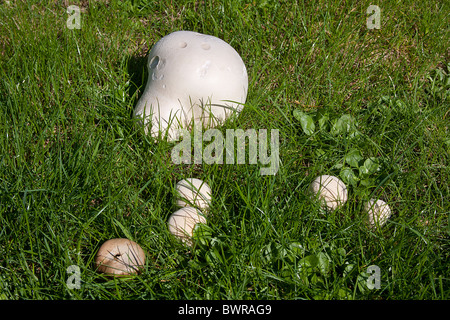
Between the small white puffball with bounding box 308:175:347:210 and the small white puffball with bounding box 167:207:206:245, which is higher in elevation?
the small white puffball with bounding box 308:175:347:210

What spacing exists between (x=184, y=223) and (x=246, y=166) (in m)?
0.47

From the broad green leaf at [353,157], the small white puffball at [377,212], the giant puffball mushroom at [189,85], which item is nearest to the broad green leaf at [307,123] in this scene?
the broad green leaf at [353,157]

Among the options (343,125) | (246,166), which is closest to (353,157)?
(343,125)

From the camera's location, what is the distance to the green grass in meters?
2.01

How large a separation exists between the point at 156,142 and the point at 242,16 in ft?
3.93

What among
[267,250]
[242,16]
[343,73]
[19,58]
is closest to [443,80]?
[343,73]

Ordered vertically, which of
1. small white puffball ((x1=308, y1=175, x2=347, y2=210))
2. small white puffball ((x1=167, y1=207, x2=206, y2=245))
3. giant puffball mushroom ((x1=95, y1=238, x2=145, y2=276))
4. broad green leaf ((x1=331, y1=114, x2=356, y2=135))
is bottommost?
giant puffball mushroom ((x1=95, y1=238, x2=145, y2=276))

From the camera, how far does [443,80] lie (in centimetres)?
307

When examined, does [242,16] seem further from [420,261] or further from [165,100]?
[420,261]

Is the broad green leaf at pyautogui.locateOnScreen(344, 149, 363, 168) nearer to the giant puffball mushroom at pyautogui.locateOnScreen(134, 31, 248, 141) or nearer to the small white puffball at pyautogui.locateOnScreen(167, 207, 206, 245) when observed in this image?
the giant puffball mushroom at pyautogui.locateOnScreen(134, 31, 248, 141)

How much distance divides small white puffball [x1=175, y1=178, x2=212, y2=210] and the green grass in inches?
2.8

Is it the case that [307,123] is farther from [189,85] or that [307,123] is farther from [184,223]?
[184,223]

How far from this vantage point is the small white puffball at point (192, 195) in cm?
218

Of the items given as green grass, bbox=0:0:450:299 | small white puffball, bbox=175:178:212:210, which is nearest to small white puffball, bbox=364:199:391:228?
green grass, bbox=0:0:450:299
